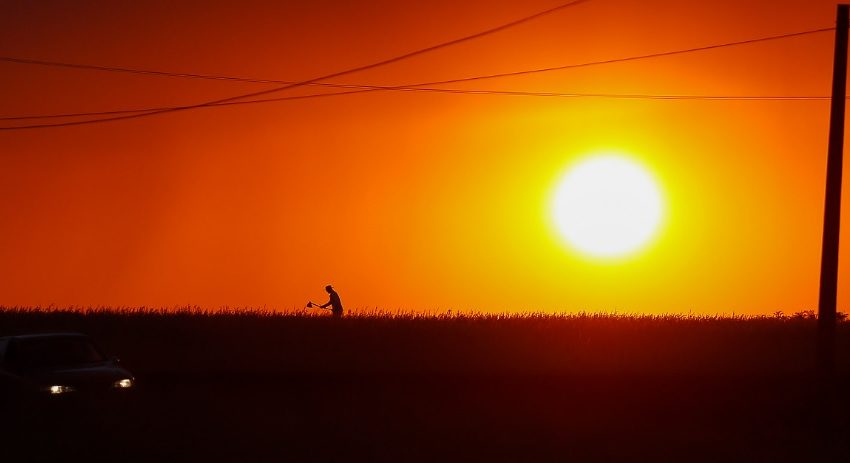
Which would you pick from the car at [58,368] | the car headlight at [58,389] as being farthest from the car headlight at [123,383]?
the car headlight at [58,389]

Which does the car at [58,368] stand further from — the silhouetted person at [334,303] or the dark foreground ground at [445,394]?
the silhouetted person at [334,303]

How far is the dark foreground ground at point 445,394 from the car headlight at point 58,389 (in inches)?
48.6

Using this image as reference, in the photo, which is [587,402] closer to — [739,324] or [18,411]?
[18,411]

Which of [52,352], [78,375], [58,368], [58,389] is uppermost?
[52,352]

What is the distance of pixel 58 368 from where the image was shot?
77.2 feet

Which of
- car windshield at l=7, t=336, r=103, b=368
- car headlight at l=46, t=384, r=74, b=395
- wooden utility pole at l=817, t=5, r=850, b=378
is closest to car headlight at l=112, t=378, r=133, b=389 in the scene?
car windshield at l=7, t=336, r=103, b=368

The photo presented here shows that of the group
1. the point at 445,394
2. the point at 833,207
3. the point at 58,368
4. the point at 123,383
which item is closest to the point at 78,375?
the point at 58,368

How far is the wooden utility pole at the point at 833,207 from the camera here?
24.3m

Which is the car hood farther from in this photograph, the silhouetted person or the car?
the silhouetted person

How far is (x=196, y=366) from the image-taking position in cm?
3688

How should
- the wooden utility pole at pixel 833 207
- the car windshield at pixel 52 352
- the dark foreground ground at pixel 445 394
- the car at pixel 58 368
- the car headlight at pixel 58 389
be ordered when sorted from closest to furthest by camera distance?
the dark foreground ground at pixel 445 394 → the car headlight at pixel 58 389 → the car at pixel 58 368 → the car windshield at pixel 52 352 → the wooden utility pole at pixel 833 207

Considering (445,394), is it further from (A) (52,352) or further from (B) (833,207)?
(B) (833,207)

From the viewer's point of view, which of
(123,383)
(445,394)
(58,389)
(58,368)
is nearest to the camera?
(58,389)

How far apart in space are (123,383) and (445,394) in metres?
6.54
